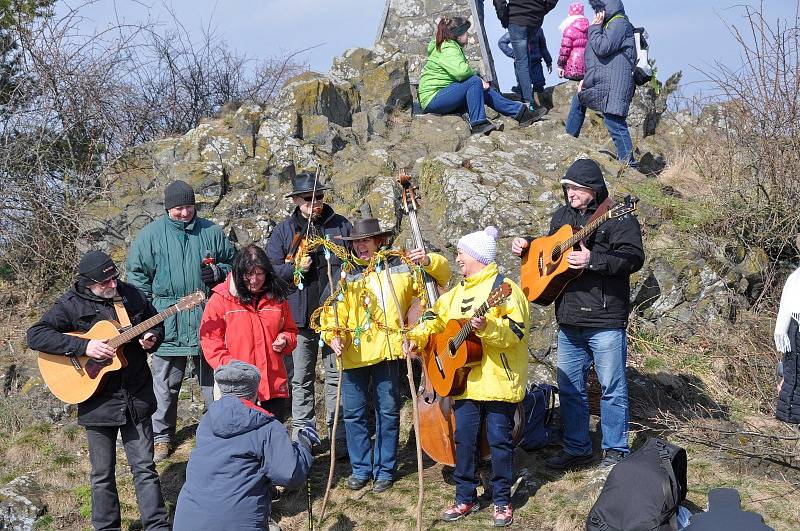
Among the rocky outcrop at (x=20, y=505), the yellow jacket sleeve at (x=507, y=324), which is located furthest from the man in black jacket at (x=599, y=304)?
the rocky outcrop at (x=20, y=505)

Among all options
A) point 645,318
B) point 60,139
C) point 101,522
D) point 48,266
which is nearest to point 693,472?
point 645,318

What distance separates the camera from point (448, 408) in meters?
6.38

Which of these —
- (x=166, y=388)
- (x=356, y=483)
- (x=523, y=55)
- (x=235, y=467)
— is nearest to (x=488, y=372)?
(x=356, y=483)

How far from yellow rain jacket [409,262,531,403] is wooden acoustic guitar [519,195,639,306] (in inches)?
17.9

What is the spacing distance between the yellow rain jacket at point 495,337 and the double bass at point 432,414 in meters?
0.44

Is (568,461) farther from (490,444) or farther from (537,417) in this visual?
(490,444)

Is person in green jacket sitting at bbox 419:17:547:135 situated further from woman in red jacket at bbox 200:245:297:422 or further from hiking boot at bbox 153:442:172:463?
hiking boot at bbox 153:442:172:463

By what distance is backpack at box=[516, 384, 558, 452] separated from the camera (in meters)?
6.87

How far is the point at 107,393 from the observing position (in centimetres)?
597

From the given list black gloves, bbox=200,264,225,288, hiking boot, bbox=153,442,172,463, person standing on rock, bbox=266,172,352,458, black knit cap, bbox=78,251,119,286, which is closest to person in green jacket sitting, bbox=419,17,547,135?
person standing on rock, bbox=266,172,352,458

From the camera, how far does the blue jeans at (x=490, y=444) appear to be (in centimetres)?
596

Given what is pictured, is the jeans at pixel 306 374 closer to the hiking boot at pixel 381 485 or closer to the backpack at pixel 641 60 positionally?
the hiking boot at pixel 381 485

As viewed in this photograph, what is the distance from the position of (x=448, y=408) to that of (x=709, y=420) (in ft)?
7.73

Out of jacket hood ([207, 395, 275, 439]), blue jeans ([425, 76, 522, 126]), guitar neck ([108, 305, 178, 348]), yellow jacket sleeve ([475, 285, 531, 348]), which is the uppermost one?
blue jeans ([425, 76, 522, 126])
